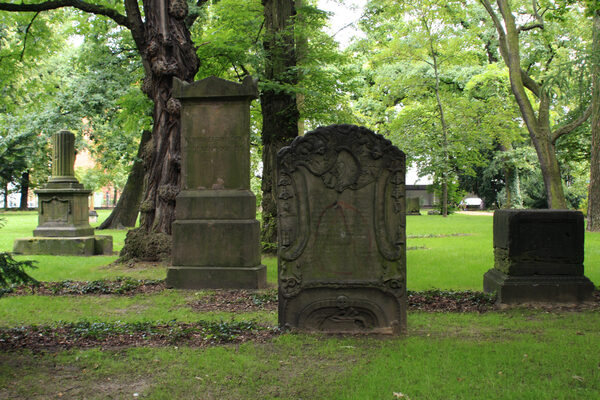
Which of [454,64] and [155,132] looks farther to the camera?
[454,64]

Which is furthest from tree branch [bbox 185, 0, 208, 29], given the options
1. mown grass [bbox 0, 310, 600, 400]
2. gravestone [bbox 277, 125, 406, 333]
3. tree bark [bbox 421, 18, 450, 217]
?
tree bark [bbox 421, 18, 450, 217]

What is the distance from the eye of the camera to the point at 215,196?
9188 mm

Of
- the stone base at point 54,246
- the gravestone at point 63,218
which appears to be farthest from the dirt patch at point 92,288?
the gravestone at point 63,218

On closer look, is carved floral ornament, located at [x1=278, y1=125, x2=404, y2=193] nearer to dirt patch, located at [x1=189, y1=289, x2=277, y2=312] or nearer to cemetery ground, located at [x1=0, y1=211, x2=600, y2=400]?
cemetery ground, located at [x1=0, y1=211, x2=600, y2=400]

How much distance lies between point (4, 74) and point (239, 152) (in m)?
11.8

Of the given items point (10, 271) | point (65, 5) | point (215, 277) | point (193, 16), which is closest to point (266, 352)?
point (10, 271)

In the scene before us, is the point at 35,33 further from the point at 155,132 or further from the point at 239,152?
the point at 239,152

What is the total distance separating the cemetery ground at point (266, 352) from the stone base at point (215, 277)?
1.95ft

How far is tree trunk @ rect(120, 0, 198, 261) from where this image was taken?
1153cm

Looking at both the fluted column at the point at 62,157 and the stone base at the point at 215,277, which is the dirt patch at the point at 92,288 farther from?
the fluted column at the point at 62,157

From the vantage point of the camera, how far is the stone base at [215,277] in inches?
355

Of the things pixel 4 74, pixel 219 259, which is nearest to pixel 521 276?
pixel 219 259

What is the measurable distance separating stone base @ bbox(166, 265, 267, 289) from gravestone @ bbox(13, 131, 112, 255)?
6262mm

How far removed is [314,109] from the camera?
14680mm
